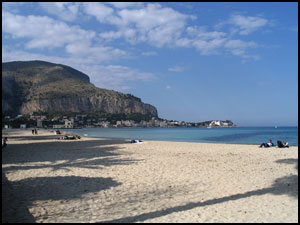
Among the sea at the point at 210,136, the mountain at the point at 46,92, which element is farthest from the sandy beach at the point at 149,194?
the mountain at the point at 46,92

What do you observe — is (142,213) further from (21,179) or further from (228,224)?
(21,179)

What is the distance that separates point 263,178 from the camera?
Answer: 8961 mm

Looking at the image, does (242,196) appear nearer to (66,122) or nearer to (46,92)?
(66,122)

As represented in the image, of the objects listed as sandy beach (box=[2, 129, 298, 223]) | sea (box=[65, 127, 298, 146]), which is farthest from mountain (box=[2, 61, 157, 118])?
sandy beach (box=[2, 129, 298, 223])

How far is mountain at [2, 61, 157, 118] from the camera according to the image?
143500 mm

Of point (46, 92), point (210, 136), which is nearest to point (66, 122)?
point (46, 92)

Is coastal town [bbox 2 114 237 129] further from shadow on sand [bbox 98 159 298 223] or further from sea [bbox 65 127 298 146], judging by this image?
shadow on sand [bbox 98 159 298 223]

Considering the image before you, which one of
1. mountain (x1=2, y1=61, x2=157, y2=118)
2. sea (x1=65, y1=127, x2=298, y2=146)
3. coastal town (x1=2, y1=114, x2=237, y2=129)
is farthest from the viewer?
mountain (x1=2, y1=61, x2=157, y2=118)

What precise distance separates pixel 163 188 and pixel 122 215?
2.43 m

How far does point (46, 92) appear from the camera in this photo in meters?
151

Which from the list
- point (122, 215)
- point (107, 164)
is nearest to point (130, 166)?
point (107, 164)

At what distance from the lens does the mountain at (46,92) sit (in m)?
144

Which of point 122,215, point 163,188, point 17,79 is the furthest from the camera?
point 17,79

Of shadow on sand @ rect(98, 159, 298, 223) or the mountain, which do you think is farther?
the mountain
